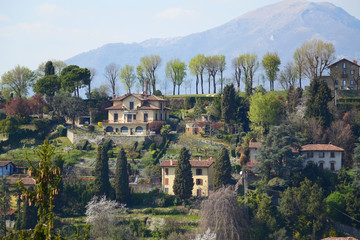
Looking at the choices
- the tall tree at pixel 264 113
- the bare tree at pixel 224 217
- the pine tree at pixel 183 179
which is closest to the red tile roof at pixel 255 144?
the tall tree at pixel 264 113

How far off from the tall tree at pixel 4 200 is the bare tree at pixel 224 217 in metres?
21.1

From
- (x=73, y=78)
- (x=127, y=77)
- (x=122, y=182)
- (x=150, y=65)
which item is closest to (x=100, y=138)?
(x=122, y=182)

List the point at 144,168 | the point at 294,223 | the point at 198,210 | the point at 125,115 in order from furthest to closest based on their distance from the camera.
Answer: the point at 125,115
the point at 144,168
the point at 198,210
the point at 294,223

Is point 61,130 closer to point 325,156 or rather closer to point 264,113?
point 264,113

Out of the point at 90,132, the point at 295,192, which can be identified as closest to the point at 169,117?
the point at 90,132

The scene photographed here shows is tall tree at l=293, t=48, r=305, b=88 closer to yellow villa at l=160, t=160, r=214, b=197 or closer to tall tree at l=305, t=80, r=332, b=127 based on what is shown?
tall tree at l=305, t=80, r=332, b=127

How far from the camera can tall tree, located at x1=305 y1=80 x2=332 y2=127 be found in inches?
2628

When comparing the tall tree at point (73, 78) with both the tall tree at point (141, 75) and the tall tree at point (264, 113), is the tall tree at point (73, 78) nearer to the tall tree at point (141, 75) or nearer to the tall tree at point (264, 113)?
the tall tree at point (141, 75)

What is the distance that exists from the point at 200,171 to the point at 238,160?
7324mm

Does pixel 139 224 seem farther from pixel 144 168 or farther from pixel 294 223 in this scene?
pixel 294 223

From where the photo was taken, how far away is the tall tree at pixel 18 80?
92.9 meters

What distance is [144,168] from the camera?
6444 centimetres

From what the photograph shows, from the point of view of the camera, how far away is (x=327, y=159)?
61.5 meters

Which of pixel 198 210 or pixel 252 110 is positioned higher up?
pixel 252 110
